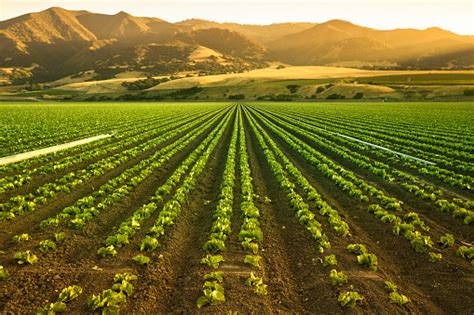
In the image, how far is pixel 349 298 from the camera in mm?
6805

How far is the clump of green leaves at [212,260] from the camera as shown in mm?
8336

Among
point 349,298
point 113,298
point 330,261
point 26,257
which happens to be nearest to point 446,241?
point 330,261

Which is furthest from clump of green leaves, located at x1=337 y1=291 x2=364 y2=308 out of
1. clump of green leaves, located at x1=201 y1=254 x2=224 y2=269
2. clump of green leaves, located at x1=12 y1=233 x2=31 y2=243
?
clump of green leaves, located at x1=12 y1=233 x2=31 y2=243

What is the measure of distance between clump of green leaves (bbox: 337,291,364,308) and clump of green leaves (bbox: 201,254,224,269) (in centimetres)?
318

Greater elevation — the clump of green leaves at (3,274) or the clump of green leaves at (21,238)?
the clump of green leaves at (21,238)

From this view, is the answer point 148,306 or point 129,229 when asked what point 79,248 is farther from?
point 148,306

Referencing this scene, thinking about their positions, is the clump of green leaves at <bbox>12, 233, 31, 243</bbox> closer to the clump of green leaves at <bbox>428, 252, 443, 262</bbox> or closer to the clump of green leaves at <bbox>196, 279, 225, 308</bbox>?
the clump of green leaves at <bbox>196, 279, 225, 308</bbox>

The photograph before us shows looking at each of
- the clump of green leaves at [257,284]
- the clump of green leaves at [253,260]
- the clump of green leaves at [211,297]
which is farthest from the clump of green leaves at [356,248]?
the clump of green leaves at [211,297]

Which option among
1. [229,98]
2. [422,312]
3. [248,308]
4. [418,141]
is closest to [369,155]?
[418,141]

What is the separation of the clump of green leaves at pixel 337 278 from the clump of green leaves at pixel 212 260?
294 centimetres

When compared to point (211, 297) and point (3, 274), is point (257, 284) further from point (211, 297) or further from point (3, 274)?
point (3, 274)

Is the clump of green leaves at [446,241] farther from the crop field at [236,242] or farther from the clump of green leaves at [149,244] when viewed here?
the clump of green leaves at [149,244]

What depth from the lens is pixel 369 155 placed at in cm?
2395

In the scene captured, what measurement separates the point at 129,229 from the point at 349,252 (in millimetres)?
6902
